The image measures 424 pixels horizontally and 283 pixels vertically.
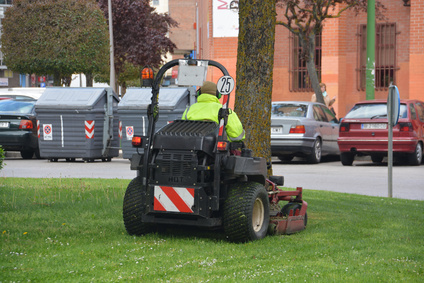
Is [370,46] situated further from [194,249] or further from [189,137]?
[194,249]

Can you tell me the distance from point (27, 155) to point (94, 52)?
10854mm

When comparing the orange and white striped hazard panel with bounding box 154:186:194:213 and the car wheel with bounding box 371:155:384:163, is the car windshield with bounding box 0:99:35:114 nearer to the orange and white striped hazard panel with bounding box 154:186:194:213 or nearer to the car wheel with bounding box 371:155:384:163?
the car wheel with bounding box 371:155:384:163

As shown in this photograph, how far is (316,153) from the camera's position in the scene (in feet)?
64.7

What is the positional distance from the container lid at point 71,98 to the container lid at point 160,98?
0.70 meters

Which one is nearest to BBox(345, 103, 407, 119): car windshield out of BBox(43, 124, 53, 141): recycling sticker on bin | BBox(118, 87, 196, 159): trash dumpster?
BBox(118, 87, 196, 159): trash dumpster

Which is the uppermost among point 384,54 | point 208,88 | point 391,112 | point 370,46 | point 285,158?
point 384,54

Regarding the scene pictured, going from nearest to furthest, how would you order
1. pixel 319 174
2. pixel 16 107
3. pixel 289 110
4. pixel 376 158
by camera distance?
pixel 319 174 < pixel 289 110 < pixel 376 158 < pixel 16 107

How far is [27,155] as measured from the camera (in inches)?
850

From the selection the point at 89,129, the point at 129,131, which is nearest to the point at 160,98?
the point at 129,131

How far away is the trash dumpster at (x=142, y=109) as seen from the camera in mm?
18406

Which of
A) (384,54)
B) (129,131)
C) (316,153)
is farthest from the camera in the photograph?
(384,54)

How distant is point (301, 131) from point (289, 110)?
2.98 feet

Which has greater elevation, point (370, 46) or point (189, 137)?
point (370, 46)

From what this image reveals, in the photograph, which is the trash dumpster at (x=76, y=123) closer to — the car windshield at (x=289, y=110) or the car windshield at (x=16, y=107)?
the car windshield at (x=16, y=107)
